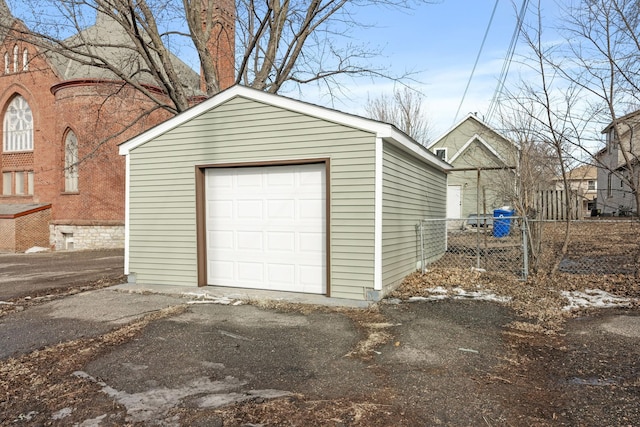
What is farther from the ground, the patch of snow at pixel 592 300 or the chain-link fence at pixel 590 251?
the chain-link fence at pixel 590 251

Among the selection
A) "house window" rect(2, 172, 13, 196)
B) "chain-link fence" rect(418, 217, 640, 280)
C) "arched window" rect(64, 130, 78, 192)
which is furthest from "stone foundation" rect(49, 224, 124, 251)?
"chain-link fence" rect(418, 217, 640, 280)

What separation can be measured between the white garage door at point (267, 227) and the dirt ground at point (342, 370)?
44.5 inches

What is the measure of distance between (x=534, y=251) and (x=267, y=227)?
4.96 meters

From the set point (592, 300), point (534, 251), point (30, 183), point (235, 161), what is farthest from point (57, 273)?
point (30, 183)

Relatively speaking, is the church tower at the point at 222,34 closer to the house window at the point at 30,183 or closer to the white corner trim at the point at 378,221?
the white corner trim at the point at 378,221

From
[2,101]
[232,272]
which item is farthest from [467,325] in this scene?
[2,101]

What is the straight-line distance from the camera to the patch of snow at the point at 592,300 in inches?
243

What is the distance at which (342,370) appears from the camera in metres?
3.90

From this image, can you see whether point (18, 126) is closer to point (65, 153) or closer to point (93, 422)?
point (65, 153)

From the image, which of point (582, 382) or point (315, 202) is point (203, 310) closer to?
point (315, 202)

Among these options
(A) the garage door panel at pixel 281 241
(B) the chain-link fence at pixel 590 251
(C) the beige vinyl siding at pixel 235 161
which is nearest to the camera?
(C) the beige vinyl siding at pixel 235 161

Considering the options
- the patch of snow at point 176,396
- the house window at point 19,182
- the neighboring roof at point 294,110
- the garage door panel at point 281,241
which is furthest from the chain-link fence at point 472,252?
the house window at point 19,182

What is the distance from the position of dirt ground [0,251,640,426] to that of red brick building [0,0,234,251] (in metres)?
13.6

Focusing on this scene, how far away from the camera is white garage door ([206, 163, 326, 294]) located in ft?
22.9
